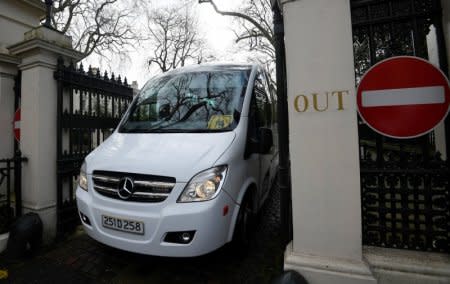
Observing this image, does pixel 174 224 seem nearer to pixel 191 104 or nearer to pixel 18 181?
pixel 191 104

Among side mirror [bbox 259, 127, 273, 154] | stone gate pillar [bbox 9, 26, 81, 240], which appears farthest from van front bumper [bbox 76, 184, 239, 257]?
stone gate pillar [bbox 9, 26, 81, 240]

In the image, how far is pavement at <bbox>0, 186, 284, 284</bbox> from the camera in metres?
2.50

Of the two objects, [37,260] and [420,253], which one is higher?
[420,253]

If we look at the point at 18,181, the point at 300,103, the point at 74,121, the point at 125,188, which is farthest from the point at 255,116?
the point at 18,181

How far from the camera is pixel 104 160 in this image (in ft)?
8.43

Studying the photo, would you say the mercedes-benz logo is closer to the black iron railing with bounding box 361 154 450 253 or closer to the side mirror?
the side mirror

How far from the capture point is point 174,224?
208cm

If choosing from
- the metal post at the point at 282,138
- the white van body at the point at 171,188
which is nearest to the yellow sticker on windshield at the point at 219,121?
the white van body at the point at 171,188

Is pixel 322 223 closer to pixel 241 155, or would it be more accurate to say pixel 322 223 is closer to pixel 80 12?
pixel 241 155

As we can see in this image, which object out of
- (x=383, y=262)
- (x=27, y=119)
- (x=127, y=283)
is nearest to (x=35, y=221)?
(x=27, y=119)

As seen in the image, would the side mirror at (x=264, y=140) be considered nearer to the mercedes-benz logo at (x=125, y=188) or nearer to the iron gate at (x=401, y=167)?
the iron gate at (x=401, y=167)

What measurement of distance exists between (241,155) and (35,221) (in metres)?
2.94

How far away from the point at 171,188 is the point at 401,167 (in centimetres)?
195

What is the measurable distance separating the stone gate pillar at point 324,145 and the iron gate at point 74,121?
136 inches
